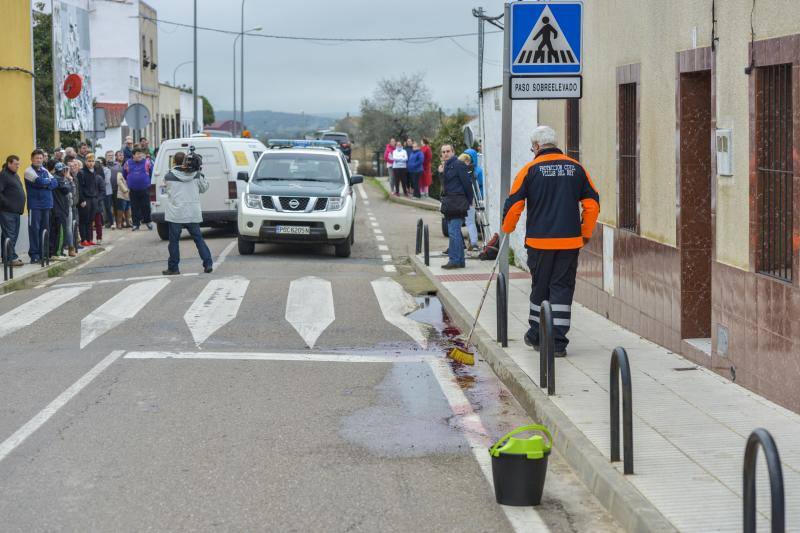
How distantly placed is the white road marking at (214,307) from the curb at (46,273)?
279cm

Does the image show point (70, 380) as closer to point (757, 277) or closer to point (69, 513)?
point (69, 513)

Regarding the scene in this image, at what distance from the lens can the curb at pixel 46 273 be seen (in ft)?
56.4

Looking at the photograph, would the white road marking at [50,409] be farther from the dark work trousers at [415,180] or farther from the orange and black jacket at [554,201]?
the dark work trousers at [415,180]

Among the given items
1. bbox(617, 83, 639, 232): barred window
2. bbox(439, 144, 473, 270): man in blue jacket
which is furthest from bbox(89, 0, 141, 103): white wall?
bbox(617, 83, 639, 232): barred window

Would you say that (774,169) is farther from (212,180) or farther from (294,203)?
(212,180)

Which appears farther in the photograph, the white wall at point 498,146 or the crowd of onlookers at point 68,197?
the crowd of onlookers at point 68,197

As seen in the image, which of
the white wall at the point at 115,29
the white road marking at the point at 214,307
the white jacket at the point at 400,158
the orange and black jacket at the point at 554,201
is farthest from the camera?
the white wall at the point at 115,29

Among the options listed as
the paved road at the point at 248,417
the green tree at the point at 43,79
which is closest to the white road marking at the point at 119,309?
the paved road at the point at 248,417

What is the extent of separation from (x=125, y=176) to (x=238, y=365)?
18.0 metres

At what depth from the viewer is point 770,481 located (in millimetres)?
4445

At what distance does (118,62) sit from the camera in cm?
5503

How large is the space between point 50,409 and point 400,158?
1173 inches

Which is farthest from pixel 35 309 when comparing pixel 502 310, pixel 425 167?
pixel 425 167

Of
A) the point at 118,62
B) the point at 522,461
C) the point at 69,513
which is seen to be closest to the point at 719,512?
the point at 522,461
